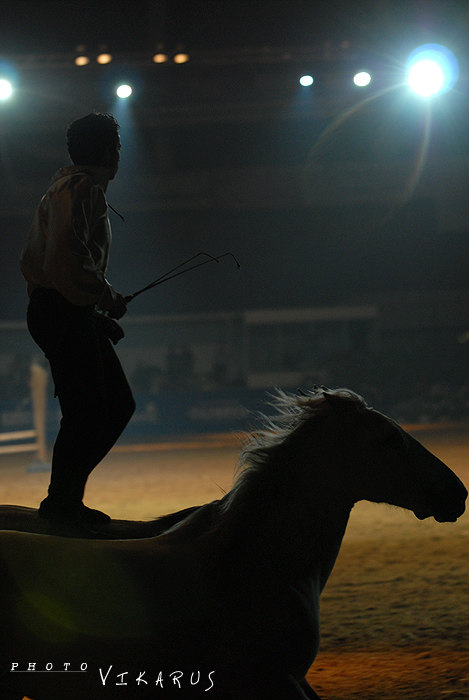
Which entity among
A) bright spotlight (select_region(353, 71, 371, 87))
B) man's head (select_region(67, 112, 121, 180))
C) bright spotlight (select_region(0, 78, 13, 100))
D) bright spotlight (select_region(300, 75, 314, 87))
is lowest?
man's head (select_region(67, 112, 121, 180))

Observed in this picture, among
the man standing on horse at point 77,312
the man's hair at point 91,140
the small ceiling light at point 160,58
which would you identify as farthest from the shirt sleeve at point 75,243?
the small ceiling light at point 160,58

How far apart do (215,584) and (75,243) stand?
0.93 m

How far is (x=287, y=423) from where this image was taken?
7.14 ft

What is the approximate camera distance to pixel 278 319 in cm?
2306

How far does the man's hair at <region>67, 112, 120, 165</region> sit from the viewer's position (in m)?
2.15

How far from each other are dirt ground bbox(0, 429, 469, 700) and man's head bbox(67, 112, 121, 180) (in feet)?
3.30

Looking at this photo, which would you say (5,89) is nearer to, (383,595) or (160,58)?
(160,58)

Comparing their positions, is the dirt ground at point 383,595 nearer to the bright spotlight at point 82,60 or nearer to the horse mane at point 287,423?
the horse mane at point 287,423

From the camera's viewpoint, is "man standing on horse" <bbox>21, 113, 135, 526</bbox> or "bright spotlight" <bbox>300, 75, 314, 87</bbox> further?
"bright spotlight" <bbox>300, 75, 314, 87</bbox>

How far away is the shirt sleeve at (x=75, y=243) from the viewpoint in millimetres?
2008

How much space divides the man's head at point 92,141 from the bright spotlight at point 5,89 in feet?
45.9

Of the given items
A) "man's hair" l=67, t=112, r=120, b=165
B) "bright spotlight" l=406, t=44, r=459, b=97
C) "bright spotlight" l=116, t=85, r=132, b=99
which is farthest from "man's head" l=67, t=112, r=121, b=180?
"bright spotlight" l=116, t=85, r=132, b=99

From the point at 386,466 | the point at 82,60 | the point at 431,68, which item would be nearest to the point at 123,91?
the point at 82,60

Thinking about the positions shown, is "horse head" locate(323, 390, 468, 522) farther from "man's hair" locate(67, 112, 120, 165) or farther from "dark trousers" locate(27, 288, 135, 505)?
"man's hair" locate(67, 112, 120, 165)
